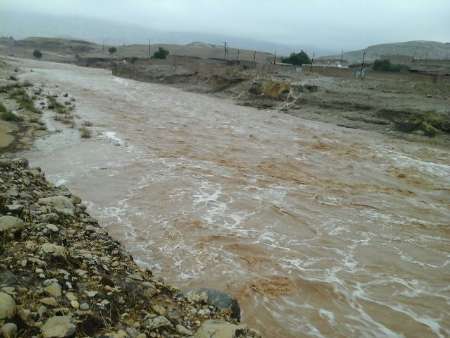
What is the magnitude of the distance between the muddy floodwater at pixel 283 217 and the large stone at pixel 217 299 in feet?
2.79

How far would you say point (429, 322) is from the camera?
6961 millimetres

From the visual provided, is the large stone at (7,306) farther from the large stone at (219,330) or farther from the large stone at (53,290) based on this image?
the large stone at (219,330)

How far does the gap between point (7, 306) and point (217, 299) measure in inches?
114

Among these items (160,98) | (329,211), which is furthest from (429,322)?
(160,98)

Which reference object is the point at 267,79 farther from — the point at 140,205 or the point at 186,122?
the point at 140,205

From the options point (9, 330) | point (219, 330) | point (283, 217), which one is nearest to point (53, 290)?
point (9, 330)

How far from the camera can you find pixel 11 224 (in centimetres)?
571

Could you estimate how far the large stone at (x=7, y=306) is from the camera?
3.66 m

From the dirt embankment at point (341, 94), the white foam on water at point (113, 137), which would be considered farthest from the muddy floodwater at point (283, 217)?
the dirt embankment at point (341, 94)

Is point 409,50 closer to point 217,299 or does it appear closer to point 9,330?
point 217,299

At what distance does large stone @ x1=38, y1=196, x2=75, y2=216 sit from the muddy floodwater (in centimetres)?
146

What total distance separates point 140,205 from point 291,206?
4355 mm

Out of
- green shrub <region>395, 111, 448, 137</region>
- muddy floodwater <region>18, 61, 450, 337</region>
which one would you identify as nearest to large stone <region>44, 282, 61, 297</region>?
muddy floodwater <region>18, 61, 450, 337</region>

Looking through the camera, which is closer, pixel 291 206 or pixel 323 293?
pixel 323 293
